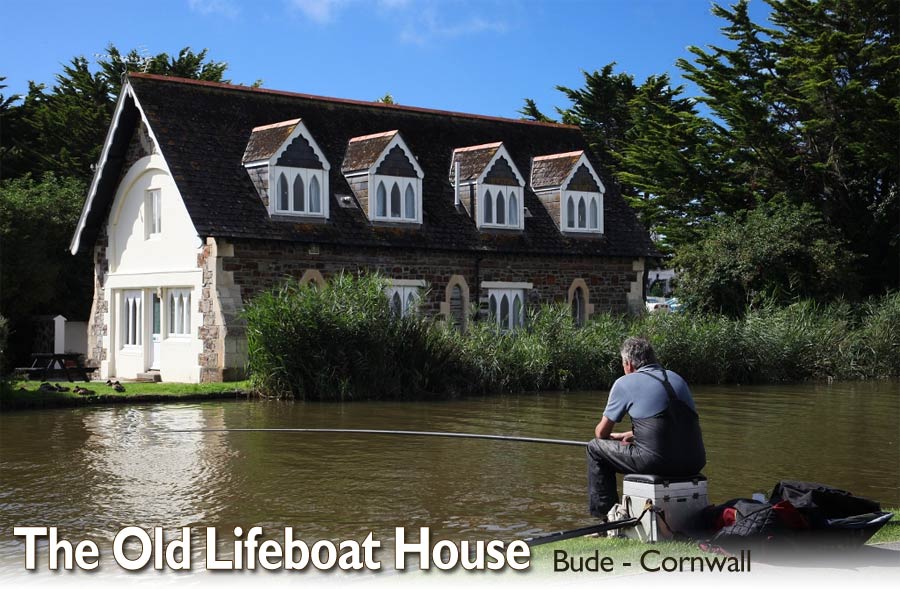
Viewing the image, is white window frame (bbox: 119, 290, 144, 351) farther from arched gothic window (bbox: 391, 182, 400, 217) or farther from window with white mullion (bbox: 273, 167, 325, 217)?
arched gothic window (bbox: 391, 182, 400, 217)

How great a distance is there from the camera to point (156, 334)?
28.5m

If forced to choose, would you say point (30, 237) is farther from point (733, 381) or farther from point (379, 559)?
point (379, 559)

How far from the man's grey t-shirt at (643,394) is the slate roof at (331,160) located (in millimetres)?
18096

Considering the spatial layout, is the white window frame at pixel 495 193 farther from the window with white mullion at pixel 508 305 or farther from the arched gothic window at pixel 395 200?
the arched gothic window at pixel 395 200

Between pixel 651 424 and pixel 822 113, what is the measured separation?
31.9 meters

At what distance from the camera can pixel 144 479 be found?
1258 centimetres

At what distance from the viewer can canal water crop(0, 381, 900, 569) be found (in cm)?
1027

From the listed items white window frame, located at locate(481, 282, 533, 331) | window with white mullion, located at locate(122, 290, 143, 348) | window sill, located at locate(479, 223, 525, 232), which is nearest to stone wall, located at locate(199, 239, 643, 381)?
white window frame, located at locate(481, 282, 533, 331)

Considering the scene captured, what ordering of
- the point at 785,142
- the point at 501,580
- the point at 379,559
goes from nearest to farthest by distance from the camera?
the point at 501,580 < the point at 379,559 < the point at 785,142

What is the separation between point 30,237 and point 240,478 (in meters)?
21.3

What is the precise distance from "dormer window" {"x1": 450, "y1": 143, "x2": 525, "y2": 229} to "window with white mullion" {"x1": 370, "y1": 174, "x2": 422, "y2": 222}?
1918 millimetres

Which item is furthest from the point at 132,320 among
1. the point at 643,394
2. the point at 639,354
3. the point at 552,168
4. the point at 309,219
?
the point at 643,394

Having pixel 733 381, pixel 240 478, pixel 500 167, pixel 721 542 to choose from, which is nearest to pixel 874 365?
pixel 733 381

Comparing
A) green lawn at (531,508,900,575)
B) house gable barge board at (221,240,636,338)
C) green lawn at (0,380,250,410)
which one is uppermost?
house gable barge board at (221,240,636,338)
